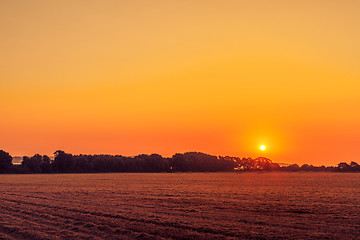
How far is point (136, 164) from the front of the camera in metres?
190

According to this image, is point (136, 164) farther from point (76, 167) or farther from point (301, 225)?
point (301, 225)

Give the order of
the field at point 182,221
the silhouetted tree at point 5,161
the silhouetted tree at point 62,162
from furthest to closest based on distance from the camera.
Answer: the silhouetted tree at point 62,162 → the silhouetted tree at point 5,161 → the field at point 182,221

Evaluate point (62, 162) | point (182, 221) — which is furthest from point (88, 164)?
point (182, 221)

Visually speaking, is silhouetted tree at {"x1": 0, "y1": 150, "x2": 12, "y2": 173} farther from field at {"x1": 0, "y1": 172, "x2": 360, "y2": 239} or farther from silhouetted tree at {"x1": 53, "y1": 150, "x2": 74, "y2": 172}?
field at {"x1": 0, "y1": 172, "x2": 360, "y2": 239}

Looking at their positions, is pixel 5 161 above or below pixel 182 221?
above

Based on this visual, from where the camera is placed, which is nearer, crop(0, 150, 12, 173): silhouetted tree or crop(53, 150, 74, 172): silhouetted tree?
crop(0, 150, 12, 173): silhouetted tree

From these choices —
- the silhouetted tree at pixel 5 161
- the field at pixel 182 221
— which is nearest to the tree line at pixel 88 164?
the silhouetted tree at pixel 5 161

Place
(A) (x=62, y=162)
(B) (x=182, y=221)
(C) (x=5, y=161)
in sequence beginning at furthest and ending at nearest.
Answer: (A) (x=62, y=162) → (C) (x=5, y=161) → (B) (x=182, y=221)

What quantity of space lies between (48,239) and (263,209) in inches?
742

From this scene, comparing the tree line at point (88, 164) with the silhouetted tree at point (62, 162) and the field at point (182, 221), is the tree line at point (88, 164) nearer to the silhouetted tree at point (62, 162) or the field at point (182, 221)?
the silhouetted tree at point (62, 162)

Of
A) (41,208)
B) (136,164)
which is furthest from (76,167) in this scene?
(41,208)

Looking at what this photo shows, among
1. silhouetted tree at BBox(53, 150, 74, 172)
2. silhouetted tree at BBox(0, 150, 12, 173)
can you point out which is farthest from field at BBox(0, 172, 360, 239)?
silhouetted tree at BBox(53, 150, 74, 172)

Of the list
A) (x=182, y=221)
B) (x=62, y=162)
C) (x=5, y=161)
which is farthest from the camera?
(x=62, y=162)

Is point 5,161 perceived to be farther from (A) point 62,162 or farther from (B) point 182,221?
(B) point 182,221
